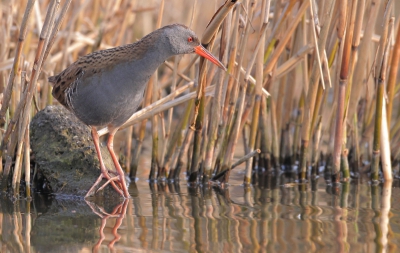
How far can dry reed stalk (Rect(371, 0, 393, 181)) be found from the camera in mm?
4125

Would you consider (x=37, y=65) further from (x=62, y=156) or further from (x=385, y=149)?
(x=385, y=149)

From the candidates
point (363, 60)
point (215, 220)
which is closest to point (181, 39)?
point (215, 220)

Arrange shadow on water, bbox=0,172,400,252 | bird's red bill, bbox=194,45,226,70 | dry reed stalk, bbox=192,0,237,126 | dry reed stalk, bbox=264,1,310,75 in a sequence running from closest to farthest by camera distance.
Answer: shadow on water, bbox=0,172,400,252 < dry reed stalk, bbox=192,0,237,126 < bird's red bill, bbox=194,45,226,70 < dry reed stalk, bbox=264,1,310,75

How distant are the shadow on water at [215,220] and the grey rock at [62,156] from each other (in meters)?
0.14

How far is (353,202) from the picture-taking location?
4.09m

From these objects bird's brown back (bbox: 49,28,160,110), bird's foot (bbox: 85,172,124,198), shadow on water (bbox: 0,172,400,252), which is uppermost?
bird's brown back (bbox: 49,28,160,110)

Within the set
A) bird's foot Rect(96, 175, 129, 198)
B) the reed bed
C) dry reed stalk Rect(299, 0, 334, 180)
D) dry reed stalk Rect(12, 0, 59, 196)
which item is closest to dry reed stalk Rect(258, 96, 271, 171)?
the reed bed

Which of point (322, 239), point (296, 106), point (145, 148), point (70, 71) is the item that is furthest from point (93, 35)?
point (322, 239)

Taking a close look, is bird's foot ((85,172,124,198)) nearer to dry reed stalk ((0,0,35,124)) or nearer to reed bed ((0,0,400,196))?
reed bed ((0,0,400,196))

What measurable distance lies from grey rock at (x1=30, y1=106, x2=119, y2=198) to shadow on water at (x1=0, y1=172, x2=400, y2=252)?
14cm

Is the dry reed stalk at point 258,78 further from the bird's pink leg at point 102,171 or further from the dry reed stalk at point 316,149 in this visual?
the bird's pink leg at point 102,171

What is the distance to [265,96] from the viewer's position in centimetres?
456

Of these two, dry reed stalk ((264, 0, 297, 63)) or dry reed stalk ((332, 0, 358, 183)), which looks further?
dry reed stalk ((264, 0, 297, 63))

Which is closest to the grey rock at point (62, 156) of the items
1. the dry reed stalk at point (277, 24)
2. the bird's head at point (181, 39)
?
the bird's head at point (181, 39)
